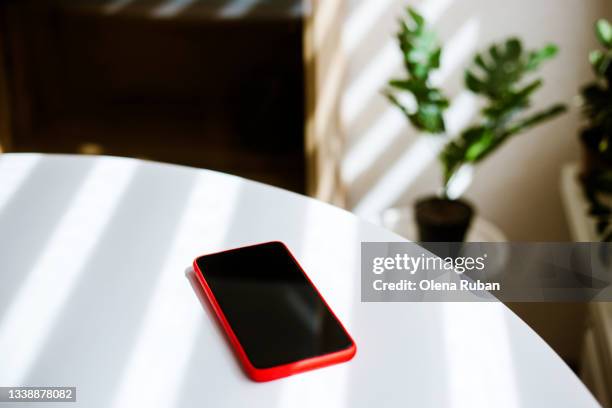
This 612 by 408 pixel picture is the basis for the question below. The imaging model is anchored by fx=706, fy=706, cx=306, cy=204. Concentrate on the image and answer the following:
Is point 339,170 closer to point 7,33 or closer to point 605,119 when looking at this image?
point 605,119

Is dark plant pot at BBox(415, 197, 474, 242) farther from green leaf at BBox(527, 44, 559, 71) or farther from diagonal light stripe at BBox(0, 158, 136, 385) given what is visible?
diagonal light stripe at BBox(0, 158, 136, 385)

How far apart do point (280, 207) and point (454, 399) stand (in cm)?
25

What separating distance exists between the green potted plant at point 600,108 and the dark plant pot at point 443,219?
23 cm

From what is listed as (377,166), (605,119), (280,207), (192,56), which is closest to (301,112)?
(192,56)

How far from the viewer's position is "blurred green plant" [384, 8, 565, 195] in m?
1.15

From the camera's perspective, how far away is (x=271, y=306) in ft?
1.82

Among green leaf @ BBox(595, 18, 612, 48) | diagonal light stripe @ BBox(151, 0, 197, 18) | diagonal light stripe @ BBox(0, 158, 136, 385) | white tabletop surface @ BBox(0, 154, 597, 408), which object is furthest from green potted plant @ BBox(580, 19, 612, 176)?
diagonal light stripe @ BBox(151, 0, 197, 18)

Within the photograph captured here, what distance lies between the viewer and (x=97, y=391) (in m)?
0.48

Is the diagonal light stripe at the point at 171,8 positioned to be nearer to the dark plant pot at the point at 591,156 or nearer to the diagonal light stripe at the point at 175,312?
Result: the dark plant pot at the point at 591,156

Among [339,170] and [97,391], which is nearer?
[97,391]

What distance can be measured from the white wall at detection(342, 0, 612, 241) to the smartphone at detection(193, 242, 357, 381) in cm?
86

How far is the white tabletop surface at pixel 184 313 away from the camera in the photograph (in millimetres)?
479

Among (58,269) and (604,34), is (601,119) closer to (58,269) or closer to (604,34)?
(604,34)

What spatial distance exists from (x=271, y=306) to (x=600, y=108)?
75 cm
